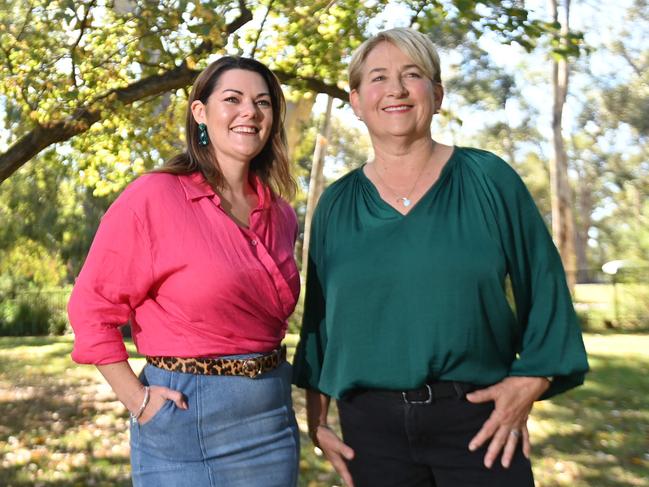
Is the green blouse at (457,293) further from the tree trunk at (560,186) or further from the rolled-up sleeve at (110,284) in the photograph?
the tree trunk at (560,186)

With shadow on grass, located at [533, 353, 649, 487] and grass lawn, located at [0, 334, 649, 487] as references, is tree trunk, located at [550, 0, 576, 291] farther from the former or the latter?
shadow on grass, located at [533, 353, 649, 487]

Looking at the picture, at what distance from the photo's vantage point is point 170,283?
2619 mm

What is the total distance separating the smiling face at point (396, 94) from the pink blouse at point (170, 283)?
24.3 inches

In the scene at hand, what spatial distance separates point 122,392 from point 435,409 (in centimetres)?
102

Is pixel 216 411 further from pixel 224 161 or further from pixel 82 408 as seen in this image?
pixel 82 408

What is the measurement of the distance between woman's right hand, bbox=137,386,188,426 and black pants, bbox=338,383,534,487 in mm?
553

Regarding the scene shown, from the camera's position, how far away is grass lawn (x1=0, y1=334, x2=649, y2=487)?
21.7 ft

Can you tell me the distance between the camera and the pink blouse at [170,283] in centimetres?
260

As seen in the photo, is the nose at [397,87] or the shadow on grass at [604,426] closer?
the nose at [397,87]

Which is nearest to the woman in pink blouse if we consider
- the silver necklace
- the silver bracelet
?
the silver bracelet

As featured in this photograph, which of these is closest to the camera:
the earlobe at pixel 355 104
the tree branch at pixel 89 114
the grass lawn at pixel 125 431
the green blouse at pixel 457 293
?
the green blouse at pixel 457 293

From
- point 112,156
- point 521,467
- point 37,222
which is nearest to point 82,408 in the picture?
point 112,156

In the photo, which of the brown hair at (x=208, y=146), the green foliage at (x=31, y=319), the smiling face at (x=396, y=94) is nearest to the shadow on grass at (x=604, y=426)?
the brown hair at (x=208, y=146)

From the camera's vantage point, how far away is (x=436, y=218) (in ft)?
8.23
